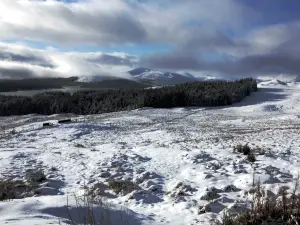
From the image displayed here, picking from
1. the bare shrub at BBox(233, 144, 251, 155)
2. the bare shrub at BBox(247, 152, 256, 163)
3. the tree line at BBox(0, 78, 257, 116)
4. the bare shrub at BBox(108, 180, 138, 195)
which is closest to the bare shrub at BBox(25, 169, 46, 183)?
the bare shrub at BBox(108, 180, 138, 195)

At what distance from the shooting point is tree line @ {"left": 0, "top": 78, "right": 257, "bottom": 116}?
294 ft

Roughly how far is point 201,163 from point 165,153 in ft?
10.9

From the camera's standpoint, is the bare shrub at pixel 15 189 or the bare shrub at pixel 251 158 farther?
the bare shrub at pixel 251 158

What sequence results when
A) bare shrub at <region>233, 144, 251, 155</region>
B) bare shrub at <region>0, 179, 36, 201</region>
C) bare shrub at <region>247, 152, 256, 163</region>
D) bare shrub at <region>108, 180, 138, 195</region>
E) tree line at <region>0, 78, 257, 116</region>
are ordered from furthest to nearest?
1. tree line at <region>0, 78, 257, 116</region>
2. bare shrub at <region>233, 144, 251, 155</region>
3. bare shrub at <region>247, 152, 256, 163</region>
4. bare shrub at <region>108, 180, 138, 195</region>
5. bare shrub at <region>0, 179, 36, 201</region>

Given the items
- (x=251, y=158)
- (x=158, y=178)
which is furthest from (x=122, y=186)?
(x=251, y=158)

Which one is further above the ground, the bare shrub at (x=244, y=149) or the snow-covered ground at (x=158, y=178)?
the bare shrub at (x=244, y=149)

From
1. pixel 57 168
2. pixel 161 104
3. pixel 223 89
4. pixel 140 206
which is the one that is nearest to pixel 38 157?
pixel 57 168

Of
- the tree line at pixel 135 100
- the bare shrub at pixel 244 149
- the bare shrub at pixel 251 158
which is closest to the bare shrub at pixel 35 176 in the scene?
the bare shrub at pixel 251 158

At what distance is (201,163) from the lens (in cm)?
1484

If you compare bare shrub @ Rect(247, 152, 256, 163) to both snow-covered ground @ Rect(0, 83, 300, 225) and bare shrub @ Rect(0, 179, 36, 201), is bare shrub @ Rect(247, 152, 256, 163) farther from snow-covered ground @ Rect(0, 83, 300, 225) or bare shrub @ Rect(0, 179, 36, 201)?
bare shrub @ Rect(0, 179, 36, 201)

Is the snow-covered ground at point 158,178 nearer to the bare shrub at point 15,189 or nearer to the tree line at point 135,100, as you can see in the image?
the bare shrub at point 15,189

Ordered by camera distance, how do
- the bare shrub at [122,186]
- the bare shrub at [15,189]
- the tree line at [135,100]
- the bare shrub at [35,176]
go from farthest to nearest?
the tree line at [135,100] < the bare shrub at [35,176] < the bare shrub at [122,186] < the bare shrub at [15,189]

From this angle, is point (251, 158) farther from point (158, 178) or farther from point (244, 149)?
point (158, 178)

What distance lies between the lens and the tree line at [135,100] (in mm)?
89562
